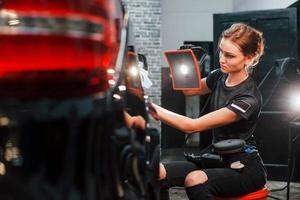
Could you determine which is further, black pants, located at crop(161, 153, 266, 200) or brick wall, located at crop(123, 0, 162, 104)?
brick wall, located at crop(123, 0, 162, 104)

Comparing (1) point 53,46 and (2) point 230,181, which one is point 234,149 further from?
(1) point 53,46

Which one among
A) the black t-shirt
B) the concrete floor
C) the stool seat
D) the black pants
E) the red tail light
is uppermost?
the red tail light

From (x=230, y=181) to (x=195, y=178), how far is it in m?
0.16

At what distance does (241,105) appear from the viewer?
1.91 m

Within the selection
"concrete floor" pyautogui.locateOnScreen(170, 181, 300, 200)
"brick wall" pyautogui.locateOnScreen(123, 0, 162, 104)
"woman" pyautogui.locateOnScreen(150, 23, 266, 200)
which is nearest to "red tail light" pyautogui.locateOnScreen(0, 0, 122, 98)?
"woman" pyautogui.locateOnScreen(150, 23, 266, 200)

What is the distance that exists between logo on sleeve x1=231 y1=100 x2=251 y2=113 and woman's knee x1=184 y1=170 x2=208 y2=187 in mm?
342

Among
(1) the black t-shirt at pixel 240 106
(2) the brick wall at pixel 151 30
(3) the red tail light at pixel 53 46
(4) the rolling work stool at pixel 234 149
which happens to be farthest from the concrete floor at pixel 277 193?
(2) the brick wall at pixel 151 30

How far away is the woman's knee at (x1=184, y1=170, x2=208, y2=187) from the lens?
1816 millimetres

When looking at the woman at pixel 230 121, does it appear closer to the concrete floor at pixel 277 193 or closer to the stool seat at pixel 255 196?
the stool seat at pixel 255 196

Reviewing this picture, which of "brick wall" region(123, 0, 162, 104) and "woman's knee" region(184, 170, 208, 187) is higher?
"brick wall" region(123, 0, 162, 104)

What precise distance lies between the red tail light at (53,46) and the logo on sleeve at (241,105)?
1559 mm

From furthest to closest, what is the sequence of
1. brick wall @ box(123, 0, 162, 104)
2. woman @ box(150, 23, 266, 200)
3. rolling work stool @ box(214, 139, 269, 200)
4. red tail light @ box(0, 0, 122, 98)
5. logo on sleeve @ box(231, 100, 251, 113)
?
brick wall @ box(123, 0, 162, 104)
logo on sleeve @ box(231, 100, 251, 113)
woman @ box(150, 23, 266, 200)
rolling work stool @ box(214, 139, 269, 200)
red tail light @ box(0, 0, 122, 98)

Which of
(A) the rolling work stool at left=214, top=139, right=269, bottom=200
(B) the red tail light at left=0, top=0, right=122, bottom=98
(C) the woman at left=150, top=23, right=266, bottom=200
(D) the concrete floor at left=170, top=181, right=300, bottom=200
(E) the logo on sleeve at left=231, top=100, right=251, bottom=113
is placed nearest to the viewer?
(B) the red tail light at left=0, top=0, right=122, bottom=98

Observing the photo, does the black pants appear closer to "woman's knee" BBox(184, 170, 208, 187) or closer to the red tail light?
"woman's knee" BBox(184, 170, 208, 187)
